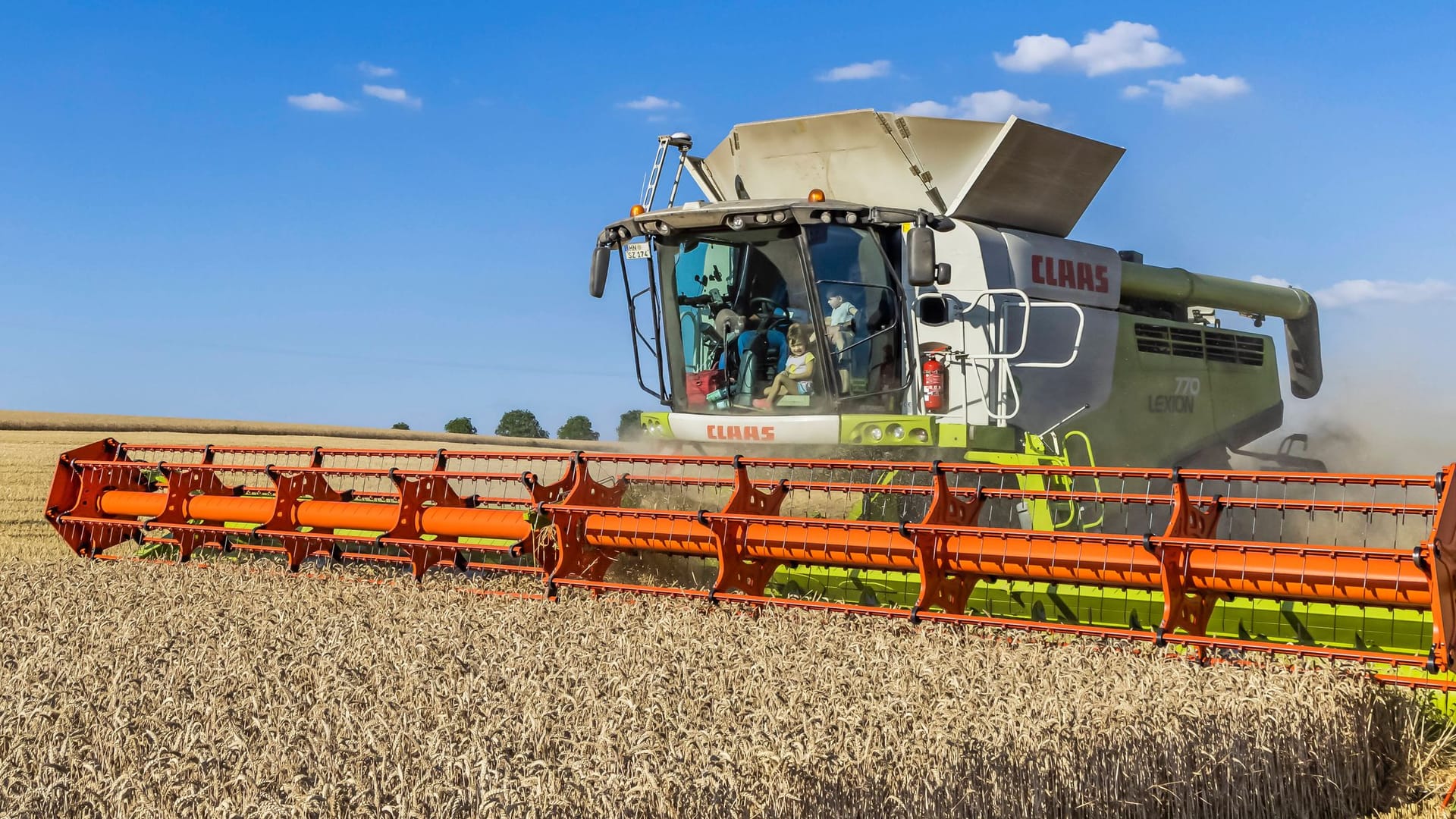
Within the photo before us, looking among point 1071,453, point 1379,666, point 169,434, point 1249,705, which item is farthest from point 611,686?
point 169,434

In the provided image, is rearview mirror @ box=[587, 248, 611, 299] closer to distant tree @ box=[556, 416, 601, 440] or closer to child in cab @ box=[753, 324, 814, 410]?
child in cab @ box=[753, 324, 814, 410]

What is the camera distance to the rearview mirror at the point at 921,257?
5594 mm

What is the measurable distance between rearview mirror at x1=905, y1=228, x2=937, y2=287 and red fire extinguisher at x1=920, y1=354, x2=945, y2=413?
1.95 feet

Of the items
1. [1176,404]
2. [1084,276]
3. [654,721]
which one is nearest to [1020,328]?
[1084,276]

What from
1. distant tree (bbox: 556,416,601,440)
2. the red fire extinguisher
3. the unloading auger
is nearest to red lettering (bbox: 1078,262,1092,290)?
the unloading auger

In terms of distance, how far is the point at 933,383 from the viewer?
6.12m

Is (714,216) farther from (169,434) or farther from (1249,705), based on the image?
(169,434)

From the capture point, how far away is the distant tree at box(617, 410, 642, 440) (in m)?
7.17

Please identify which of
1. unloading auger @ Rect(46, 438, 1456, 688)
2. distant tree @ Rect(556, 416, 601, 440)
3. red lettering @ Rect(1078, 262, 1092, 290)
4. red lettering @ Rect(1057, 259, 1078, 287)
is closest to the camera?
unloading auger @ Rect(46, 438, 1456, 688)

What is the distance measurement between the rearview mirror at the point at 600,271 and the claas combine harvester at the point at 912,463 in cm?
2

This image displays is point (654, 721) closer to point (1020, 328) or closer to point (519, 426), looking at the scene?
point (1020, 328)

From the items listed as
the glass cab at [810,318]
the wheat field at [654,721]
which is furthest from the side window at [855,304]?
the wheat field at [654,721]

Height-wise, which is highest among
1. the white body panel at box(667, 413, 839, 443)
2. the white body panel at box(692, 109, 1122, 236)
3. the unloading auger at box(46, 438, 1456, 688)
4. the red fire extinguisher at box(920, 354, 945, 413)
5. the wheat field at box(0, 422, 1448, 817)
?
the white body panel at box(692, 109, 1122, 236)

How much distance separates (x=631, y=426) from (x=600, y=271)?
0.94m
